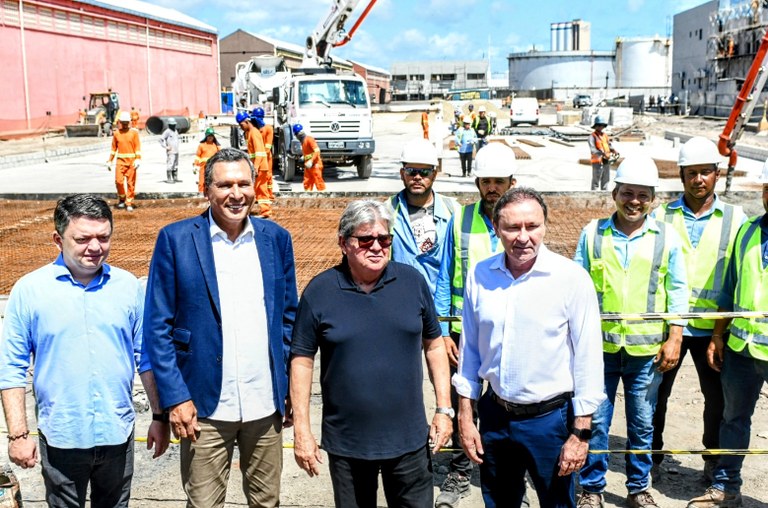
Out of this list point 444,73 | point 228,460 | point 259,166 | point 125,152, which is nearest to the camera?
point 228,460

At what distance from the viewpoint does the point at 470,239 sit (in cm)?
414

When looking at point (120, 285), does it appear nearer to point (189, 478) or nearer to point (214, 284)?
point (214, 284)

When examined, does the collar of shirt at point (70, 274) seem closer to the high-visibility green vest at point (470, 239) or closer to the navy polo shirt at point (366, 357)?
the navy polo shirt at point (366, 357)

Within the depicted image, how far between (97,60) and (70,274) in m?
40.1

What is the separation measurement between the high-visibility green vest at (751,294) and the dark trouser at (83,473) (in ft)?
9.76

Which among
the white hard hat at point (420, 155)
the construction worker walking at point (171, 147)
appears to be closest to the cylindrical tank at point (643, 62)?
the construction worker walking at point (171, 147)

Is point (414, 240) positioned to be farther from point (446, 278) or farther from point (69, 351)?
point (69, 351)

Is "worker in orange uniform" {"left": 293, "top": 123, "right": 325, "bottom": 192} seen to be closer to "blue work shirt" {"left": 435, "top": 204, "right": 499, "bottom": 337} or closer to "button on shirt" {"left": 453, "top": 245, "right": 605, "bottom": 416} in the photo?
"blue work shirt" {"left": 435, "top": 204, "right": 499, "bottom": 337}

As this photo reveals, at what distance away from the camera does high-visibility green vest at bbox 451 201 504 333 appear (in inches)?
163

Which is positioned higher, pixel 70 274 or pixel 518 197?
pixel 518 197

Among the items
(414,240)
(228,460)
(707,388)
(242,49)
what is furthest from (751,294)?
(242,49)

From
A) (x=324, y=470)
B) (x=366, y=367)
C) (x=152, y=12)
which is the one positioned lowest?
(x=324, y=470)

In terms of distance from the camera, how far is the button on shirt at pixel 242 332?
3.11 m

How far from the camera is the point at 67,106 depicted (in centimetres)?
3722
